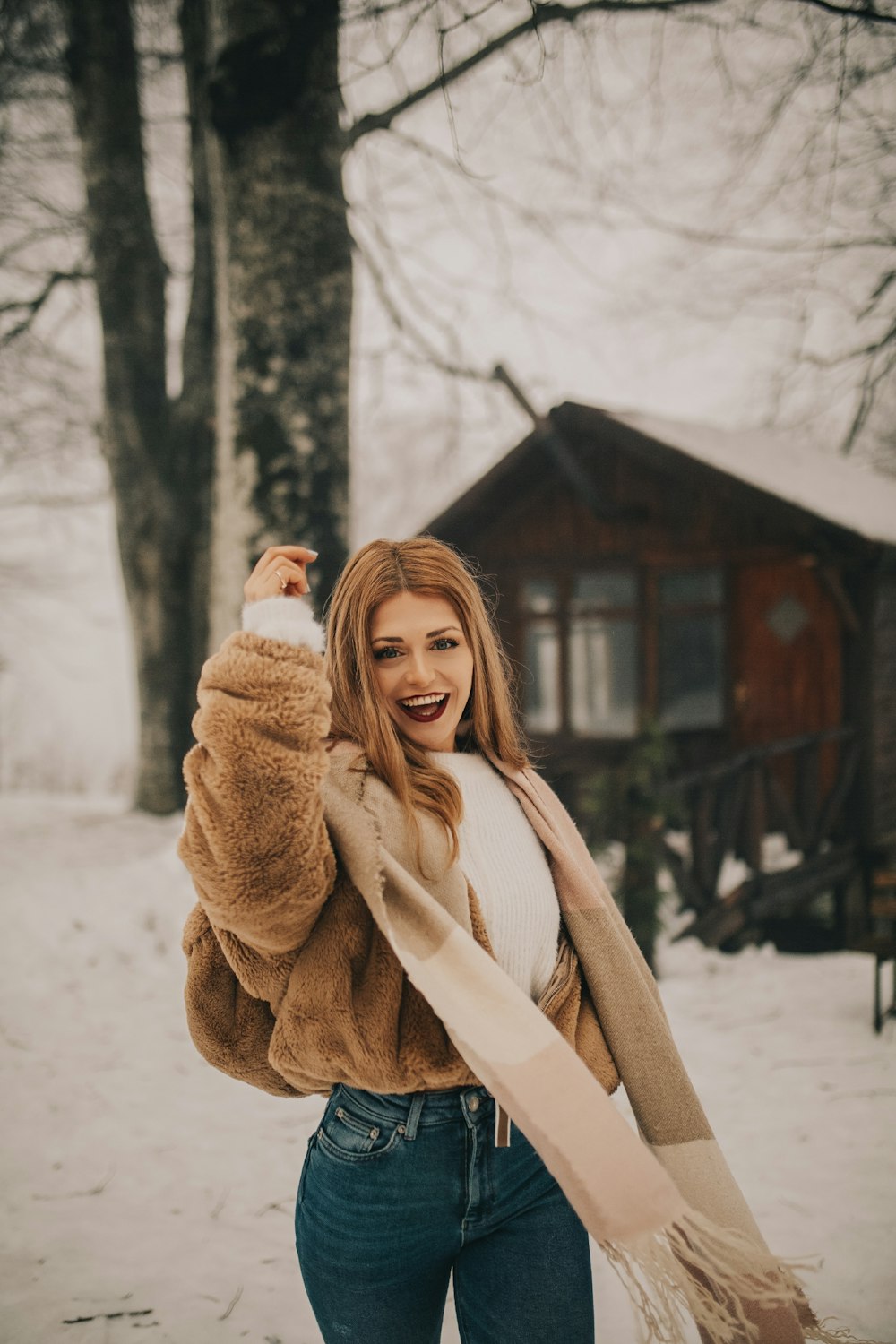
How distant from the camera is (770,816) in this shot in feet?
28.8

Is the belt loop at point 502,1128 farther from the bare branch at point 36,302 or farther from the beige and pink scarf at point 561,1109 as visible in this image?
the bare branch at point 36,302

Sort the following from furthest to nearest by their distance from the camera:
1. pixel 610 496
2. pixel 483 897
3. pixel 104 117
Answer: pixel 610 496 → pixel 104 117 → pixel 483 897

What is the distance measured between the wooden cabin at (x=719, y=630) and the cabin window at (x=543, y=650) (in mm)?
26

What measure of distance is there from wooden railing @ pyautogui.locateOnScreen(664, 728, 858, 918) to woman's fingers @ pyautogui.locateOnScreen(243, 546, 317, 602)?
470 cm

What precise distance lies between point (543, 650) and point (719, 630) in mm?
2185

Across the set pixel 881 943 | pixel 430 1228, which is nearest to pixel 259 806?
pixel 430 1228

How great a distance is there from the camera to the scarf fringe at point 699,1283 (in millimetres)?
1299

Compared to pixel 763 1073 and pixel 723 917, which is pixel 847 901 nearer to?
pixel 723 917

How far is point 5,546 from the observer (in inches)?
723

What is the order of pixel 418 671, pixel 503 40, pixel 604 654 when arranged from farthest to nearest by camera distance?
pixel 604 654 < pixel 503 40 < pixel 418 671

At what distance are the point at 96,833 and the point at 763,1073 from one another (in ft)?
20.0

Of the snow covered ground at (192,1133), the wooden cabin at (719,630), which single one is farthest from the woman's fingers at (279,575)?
the wooden cabin at (719,630)

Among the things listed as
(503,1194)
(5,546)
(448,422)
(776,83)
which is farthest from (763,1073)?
(5,546)

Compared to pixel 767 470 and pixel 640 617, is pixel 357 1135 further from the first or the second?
pixel 640 617
